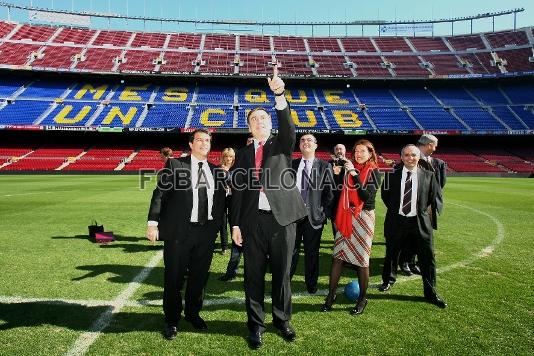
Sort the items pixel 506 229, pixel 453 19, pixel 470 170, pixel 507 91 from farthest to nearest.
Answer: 1. pixel 453 19
2. pixel 507 91
3. pixel 470 170
4. pixel 506 229

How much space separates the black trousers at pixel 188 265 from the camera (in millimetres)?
3922

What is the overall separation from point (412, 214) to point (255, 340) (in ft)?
9.01

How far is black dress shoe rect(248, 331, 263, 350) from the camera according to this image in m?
3.57

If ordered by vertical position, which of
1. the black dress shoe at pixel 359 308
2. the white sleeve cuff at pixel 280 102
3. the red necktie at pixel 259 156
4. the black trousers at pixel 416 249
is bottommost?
the black dress shoe at pixel 359 308

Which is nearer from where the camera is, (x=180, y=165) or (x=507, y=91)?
(x=180, y=165)

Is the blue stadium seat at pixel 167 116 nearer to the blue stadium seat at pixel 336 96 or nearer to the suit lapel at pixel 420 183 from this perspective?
the blue stadium seat at pixel 336 96

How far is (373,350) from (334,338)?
41cm

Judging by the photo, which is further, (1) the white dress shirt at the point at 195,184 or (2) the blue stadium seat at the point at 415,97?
(2) the blue stadium seat at the point at 415,97

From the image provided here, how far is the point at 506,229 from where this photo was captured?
9.42 meters

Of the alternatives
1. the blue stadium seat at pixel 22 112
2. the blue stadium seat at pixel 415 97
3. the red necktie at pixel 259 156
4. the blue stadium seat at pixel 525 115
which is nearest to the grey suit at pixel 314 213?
the red necktie at pixel 259 156

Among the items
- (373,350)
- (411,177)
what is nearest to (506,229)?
(411,177)

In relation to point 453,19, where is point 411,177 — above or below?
below

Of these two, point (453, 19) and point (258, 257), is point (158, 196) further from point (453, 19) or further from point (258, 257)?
point (453, 19)

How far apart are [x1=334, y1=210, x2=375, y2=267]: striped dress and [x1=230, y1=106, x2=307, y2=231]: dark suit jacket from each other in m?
0.94
